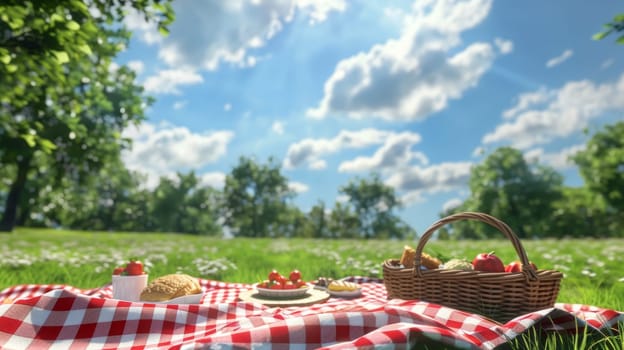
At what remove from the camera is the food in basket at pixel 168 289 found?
156 inches

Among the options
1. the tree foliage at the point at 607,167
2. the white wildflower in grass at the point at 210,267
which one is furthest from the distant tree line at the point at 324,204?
the white wildflower in grass at the point at 210,267

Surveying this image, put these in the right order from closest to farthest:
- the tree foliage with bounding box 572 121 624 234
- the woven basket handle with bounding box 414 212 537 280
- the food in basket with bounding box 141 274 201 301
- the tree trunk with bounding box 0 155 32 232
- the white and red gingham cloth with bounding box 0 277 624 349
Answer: the white and red gingham cloth with bounding box 0 277 624 349, the woven basket handle with bounding box 414 212 537 280, the food in basket with bounding box 141 274 201 301, the tree trunk with bounding box 0 155 32 232, the tree foliage with bounding box 572 121 624 234

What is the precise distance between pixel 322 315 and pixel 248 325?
0.48 meters

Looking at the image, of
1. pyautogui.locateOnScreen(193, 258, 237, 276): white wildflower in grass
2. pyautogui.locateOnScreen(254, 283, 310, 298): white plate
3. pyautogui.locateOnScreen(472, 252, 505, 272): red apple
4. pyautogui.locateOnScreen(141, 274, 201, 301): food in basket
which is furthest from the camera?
pyautogui.locateOnScreen(193, 258, 237, 276): white wildflower in grass

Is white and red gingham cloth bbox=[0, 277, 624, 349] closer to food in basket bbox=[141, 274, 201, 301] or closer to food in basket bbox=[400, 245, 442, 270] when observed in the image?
food in basket bbox=[141, 274, 201, 301]

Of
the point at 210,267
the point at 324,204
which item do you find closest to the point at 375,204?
the point at 324,204

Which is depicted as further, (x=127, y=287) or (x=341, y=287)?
(x=341, y=287)

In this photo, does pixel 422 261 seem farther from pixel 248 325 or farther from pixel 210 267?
pixel 210 267

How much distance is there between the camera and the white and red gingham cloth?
2424 millimetres

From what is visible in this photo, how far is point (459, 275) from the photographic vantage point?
3.53 meters

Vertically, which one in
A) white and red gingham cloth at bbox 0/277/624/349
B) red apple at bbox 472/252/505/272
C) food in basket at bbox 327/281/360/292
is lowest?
white and red gingham cloth at bbox 0/277/624/349

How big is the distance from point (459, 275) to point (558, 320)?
2.31 feet

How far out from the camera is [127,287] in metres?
4.17

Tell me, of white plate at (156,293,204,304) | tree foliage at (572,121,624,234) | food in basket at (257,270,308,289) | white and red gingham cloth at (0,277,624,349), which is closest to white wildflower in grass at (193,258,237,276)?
food in basket at (257,270,308,289)
